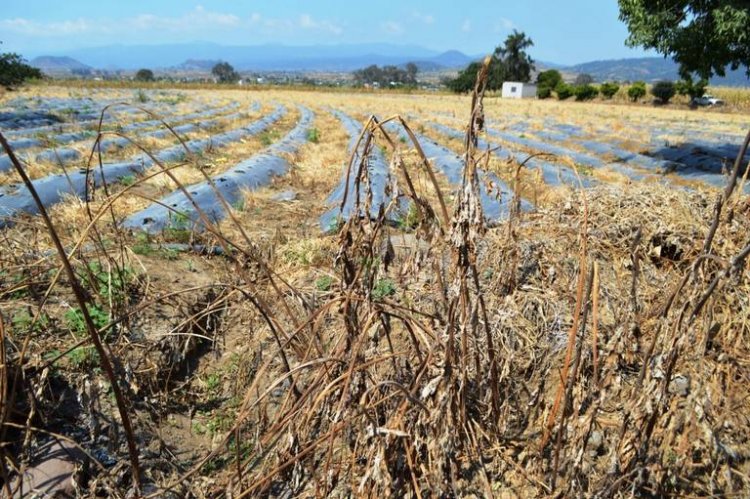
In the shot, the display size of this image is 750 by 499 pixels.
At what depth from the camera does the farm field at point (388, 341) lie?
1.75 m

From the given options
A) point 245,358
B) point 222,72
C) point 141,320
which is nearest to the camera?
point 245,358

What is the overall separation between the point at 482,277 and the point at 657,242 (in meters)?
1.60

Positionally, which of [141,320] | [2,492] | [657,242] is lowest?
[2,492]

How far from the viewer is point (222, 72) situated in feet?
315

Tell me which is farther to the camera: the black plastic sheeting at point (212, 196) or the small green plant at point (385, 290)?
the black plastic sheeting at point (212, 196)

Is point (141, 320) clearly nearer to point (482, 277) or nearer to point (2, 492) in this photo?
point (2, 492)

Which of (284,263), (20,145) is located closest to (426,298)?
(284,263)

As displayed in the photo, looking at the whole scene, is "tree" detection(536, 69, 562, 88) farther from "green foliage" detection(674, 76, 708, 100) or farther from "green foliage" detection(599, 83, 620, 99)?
"green foliage" detection(674, 76, 708, 100)

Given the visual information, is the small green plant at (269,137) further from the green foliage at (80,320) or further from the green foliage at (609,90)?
the green foliage at (609,90)

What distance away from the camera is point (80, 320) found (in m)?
3.14

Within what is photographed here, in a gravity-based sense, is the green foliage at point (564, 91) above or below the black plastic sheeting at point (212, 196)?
above

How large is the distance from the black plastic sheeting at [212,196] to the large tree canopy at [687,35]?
7081 millimetres

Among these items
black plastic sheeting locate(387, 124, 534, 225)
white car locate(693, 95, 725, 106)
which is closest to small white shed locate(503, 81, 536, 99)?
white car locate(693, 95, 725, 106)

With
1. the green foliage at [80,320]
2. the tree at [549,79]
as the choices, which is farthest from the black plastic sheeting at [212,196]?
the tree at [549,79]
